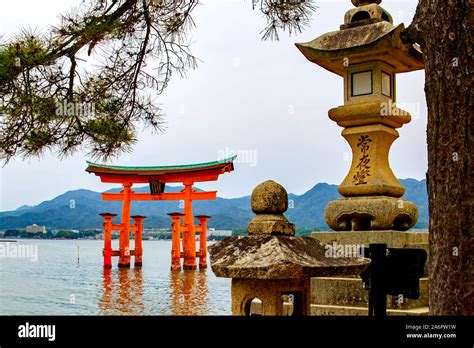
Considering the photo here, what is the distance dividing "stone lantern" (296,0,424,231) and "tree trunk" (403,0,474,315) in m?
2.94

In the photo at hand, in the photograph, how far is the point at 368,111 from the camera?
6.13m

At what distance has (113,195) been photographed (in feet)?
88.1

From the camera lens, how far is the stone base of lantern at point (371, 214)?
5.88 m

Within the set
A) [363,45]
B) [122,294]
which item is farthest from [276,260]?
[122,294]

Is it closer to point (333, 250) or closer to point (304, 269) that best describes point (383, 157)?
point (333, 250)

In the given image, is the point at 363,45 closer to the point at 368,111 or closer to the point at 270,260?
the point at 368,111

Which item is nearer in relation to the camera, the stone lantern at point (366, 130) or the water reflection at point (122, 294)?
the stone lantern at point (366, 130)

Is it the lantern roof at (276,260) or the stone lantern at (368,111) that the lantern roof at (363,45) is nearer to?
the stone lantern at (368,111)

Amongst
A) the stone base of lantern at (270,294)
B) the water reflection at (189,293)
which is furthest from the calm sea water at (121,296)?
the stone base of lantern at (270,294)

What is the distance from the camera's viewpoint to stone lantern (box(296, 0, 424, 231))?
598cm

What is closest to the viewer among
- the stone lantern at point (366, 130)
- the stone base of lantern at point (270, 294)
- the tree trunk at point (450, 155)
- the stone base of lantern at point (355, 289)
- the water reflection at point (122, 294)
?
the tree trunk at point (450, 155)

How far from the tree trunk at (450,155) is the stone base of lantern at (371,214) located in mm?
2912
